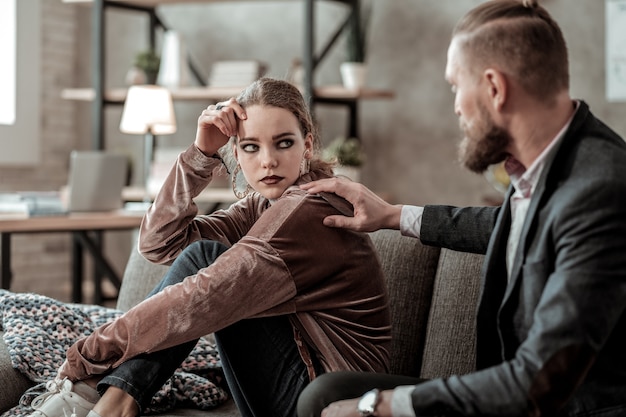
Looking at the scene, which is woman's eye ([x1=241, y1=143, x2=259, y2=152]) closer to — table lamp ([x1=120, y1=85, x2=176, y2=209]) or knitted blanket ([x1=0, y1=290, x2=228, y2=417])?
knitted blanket ([x1=0, y1=290, x2=228, y2=417])

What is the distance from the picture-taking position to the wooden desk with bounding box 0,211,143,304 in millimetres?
3988

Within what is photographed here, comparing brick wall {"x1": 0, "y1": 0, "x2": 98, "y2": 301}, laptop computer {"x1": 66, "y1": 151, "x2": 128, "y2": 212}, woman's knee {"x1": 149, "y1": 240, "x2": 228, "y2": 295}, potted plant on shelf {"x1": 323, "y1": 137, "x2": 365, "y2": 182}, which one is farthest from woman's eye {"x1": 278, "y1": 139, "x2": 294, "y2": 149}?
brick wall {"x1": 0, "y1": 0, "x2": 98, "y2": 301}

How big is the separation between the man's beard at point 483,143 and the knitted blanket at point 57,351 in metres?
0.99

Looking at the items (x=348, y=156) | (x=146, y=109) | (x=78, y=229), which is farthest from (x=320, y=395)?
(x=146, y=109)

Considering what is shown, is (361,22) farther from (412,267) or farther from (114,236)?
(412,267)

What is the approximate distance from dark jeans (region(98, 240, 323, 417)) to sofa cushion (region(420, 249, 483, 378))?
0.37 meters

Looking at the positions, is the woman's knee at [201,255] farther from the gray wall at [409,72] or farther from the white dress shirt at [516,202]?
the gray wall at [409,72]

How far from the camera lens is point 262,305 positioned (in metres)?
1.87

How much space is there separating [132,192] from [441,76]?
183cm

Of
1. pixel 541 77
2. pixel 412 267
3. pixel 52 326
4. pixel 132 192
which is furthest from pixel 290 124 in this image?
pixel 132 192

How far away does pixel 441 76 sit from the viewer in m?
5.03

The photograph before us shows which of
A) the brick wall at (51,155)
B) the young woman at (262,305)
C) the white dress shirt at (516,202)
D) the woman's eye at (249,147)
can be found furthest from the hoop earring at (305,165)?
the brick wall at (51,155)

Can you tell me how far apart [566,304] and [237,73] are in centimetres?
393

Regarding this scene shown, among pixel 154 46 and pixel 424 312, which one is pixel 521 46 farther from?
pixel 154 46
